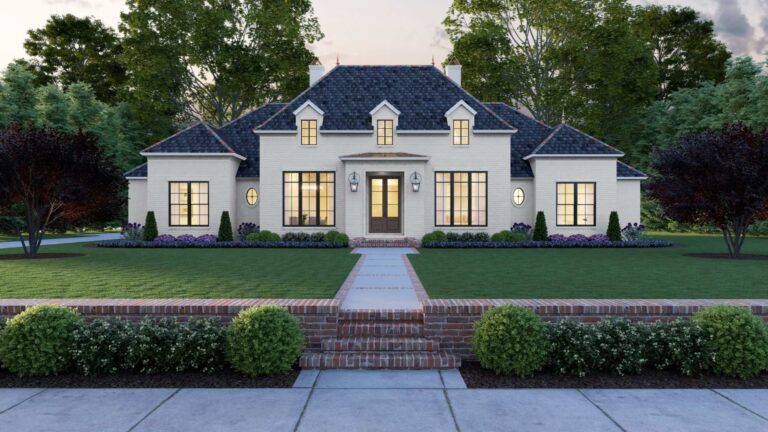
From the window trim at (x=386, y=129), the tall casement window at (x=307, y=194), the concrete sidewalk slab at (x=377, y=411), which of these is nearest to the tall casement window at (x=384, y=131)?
the window trim at (x=386, y=129)

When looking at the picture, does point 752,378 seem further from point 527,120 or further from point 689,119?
point 689,119

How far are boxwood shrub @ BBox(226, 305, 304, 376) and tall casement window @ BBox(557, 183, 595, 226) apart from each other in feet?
69.3

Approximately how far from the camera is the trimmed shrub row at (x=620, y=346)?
6133mm

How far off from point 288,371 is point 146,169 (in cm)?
2343

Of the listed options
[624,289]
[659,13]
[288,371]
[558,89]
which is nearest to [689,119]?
[558,89]

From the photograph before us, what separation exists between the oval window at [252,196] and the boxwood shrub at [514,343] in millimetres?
20831

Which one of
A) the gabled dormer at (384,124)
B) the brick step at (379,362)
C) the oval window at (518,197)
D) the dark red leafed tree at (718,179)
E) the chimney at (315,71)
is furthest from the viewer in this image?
the chimney at (315,71)

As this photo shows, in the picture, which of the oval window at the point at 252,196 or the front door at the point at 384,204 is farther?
the oval window at the point at 252,196

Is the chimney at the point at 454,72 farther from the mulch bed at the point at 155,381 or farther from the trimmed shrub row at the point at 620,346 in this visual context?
the mulch bed at the point at 155,381

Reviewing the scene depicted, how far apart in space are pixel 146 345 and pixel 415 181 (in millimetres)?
18034

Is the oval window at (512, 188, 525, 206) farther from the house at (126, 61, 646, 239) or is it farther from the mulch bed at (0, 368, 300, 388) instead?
the mulch bed at (0, 368, 300, 388)

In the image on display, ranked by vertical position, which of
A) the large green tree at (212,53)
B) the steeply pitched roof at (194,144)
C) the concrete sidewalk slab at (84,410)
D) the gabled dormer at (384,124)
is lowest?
the concrete sidewalk slab at (84,410)

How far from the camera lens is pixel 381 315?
24.1 feet

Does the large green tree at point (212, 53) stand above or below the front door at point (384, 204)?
above
